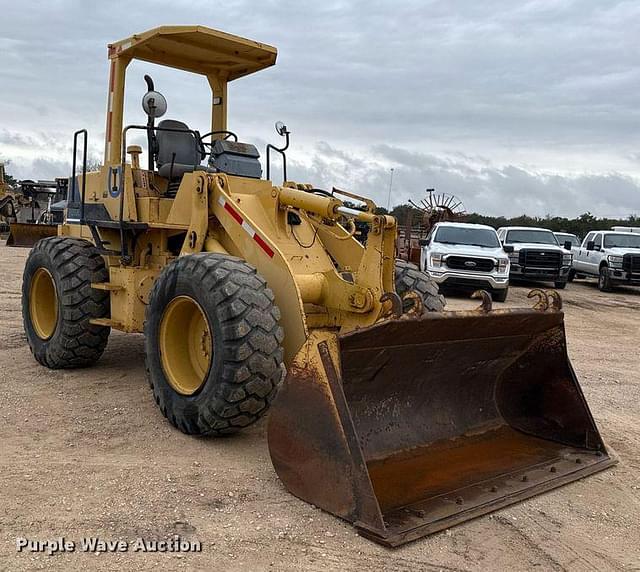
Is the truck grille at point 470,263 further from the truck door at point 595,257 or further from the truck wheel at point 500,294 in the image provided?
the truck door at point 595,257

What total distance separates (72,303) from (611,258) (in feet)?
53.7

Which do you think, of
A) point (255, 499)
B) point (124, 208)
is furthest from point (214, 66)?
point (255, 499)

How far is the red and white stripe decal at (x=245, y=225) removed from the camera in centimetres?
465

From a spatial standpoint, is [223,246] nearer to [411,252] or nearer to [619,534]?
[619,534]

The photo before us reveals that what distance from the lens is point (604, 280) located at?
18953 millimetres

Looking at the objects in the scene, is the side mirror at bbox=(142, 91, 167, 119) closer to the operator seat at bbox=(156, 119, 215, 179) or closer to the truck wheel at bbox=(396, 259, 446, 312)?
the operator seat at bbox=(156, 119, 215, 179)

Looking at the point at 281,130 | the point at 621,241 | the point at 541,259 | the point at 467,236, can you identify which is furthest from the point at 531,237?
the point at 281,130

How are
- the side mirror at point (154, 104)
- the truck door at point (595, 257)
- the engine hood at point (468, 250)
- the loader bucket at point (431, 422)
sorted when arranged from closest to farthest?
the loader bucket at point (431, 422)
the side mirror at point (154, 104)
the engine hood at point (468, 250)
the truck door at point (595, 257)

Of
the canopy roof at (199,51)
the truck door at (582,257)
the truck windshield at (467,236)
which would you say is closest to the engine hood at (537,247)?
Answer: the truck windshield at (467,236)

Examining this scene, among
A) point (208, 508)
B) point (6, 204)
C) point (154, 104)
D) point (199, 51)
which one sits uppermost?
point (199, 51)

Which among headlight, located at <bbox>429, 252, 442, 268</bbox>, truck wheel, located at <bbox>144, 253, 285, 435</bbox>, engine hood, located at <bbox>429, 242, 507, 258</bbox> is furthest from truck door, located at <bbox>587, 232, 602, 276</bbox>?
truck wheel, located at <bbox>144, 253, 285, 435</bbox>

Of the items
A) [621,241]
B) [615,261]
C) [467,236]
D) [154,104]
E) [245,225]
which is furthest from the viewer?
[621,241]

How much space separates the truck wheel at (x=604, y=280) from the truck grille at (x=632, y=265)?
61 cm

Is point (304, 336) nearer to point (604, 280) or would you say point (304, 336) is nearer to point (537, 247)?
point (537, 247)
